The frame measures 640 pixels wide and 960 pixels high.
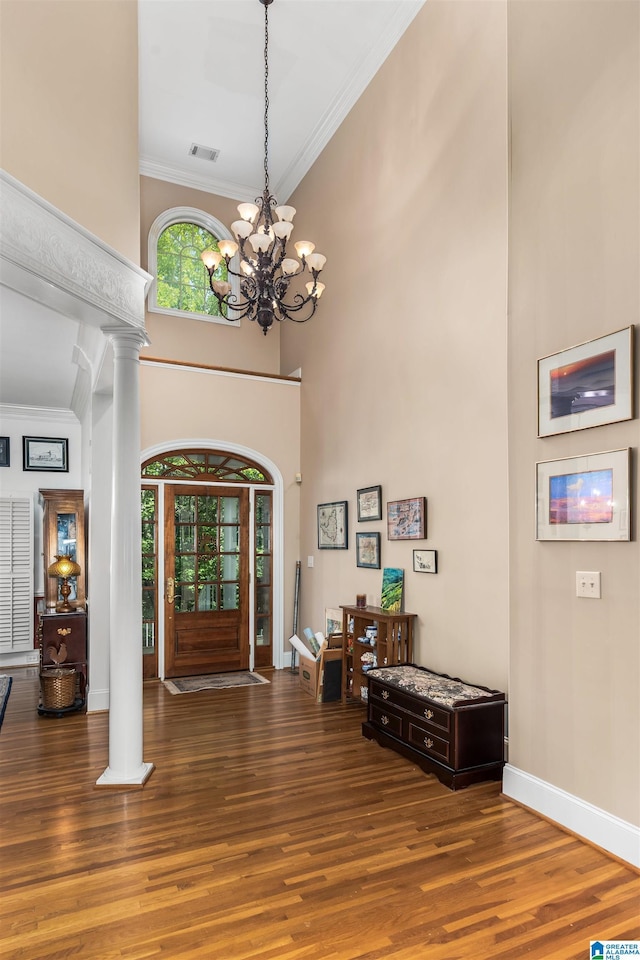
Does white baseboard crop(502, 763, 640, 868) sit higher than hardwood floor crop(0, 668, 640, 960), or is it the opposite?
white baseboard crop(502, 763, 640, 868)

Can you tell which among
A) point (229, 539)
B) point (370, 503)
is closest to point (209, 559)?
point (229, 539)

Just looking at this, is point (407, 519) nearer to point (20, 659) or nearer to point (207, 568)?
point (207, 568)

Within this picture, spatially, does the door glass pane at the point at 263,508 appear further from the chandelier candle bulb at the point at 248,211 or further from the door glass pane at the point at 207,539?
the chandelier candle bulb at the point at 248,211

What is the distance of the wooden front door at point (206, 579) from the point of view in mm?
6590

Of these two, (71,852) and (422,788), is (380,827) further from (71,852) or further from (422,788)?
(71,852)

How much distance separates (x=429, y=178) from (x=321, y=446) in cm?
290

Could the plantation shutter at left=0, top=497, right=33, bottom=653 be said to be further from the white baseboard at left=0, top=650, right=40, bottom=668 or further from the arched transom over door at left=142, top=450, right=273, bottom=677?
the arched transom over door at left=142, top=450, right=273, bottom=677

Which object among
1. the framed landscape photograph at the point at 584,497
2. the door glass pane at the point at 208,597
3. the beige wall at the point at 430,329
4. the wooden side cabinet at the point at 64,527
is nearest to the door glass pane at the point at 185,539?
the door glass pane at the point at 208,597

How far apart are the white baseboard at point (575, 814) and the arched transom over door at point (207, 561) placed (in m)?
3.91

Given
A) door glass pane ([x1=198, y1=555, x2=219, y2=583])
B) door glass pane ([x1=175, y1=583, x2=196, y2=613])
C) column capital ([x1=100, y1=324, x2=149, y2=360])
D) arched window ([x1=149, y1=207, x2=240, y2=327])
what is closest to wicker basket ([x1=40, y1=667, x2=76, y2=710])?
door glass pane ([x1=175, y1=583, x2=196, y2=613])

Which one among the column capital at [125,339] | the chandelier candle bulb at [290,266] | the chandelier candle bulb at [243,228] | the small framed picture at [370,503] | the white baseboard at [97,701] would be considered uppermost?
the chandelier candle bulb at [243,228]

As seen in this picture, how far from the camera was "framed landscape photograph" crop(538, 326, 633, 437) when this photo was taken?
290 cm

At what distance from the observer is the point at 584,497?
3094mm

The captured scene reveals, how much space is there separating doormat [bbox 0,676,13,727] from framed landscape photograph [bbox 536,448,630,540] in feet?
15.1
